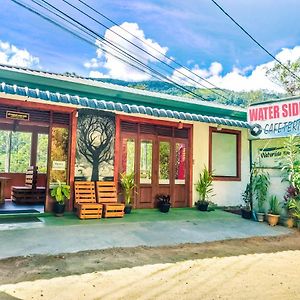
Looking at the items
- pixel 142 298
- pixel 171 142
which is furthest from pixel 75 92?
pixel 142 298

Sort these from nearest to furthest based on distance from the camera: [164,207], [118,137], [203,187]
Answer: [118,137] → [164,207] → [203,187]

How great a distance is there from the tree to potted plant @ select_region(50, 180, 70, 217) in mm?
16076

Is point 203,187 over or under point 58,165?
under

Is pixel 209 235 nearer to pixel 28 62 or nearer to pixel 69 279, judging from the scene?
pixel 69 279

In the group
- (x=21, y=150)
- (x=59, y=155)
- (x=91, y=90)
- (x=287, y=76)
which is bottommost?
(x=59, y=155)

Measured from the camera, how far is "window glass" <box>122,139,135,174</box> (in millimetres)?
8644

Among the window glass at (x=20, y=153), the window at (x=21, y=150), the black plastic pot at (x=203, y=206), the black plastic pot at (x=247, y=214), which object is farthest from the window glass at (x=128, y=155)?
the window glass at (x=20, y=153)

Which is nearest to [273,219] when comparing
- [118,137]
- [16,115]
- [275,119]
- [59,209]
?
[275,119]

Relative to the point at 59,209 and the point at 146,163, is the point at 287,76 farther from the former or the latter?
the point at 59,209

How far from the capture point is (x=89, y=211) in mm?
7246

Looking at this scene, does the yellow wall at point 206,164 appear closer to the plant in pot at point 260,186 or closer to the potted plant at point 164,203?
the potted plant at point 164,203

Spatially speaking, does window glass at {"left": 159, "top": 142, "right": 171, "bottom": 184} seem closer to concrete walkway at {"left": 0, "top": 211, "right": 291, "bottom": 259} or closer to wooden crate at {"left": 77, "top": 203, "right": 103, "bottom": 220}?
concrete walkway at {"left": 0, "top": 211, "right": 291, "bottom": 259}

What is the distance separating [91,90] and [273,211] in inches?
213

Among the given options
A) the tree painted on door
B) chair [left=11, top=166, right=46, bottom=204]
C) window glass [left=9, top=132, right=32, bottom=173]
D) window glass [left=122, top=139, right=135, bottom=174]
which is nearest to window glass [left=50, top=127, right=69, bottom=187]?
the tree painted on door
